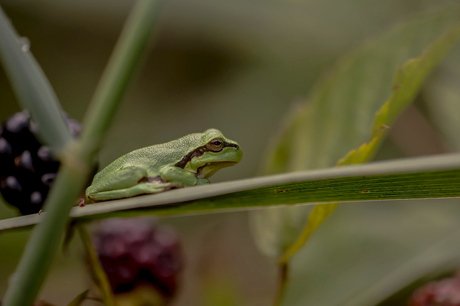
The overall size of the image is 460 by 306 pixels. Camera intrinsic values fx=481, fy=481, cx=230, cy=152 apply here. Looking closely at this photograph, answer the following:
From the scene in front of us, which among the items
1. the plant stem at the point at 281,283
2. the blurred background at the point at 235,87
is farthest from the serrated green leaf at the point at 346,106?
the blurred background at the point at 235,87

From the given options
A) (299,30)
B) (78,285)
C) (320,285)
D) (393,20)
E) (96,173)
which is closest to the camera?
(96,173)

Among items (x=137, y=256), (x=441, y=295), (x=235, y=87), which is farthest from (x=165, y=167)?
(x=235, y=87)

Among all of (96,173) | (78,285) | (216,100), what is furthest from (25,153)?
(216,100)

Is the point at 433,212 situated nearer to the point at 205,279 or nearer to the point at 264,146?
the point at 205,279

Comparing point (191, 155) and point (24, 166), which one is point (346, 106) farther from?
point (24, 166)

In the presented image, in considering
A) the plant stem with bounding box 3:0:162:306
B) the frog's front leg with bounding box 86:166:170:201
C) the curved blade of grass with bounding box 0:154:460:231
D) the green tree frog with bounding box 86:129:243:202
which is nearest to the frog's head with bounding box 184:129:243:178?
the green tree frog with bounding box 86:129:243:202

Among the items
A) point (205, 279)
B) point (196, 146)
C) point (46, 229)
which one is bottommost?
point (205, 279)
